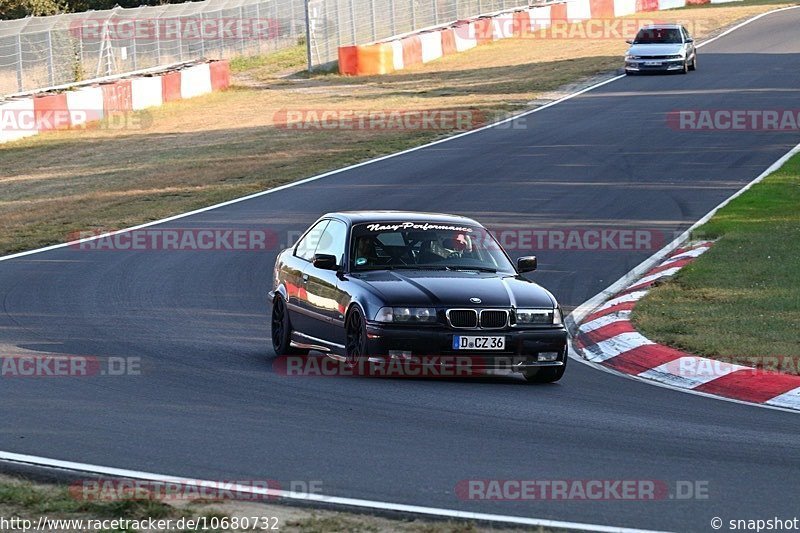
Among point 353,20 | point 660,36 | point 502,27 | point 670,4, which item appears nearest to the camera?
point 660,36

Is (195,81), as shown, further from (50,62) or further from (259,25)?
(259,25)

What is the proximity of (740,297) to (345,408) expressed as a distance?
6150 mm

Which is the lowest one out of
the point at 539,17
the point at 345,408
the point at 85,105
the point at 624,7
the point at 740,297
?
the point at 740,297

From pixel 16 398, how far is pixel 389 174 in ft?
54.7

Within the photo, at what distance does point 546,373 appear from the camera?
37.2 feet

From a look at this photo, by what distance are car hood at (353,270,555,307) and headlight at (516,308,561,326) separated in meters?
0.06

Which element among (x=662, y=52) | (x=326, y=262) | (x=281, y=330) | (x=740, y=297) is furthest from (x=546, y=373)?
(x=662, y=52)

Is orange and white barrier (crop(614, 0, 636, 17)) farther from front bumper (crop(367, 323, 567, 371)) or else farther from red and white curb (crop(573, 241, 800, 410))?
front bumper (crop(367, 323, 567, 371))

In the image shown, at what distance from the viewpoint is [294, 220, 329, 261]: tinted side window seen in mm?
13102

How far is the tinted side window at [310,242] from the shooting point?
43.0 ft

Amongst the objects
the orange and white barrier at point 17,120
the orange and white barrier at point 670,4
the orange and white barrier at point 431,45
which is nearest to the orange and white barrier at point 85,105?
the orange and white barrier at point 17,120

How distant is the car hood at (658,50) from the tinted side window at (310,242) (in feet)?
95.9

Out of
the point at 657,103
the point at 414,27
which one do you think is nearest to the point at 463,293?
the point at 657,103

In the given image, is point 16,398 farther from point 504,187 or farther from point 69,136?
point 69,136
